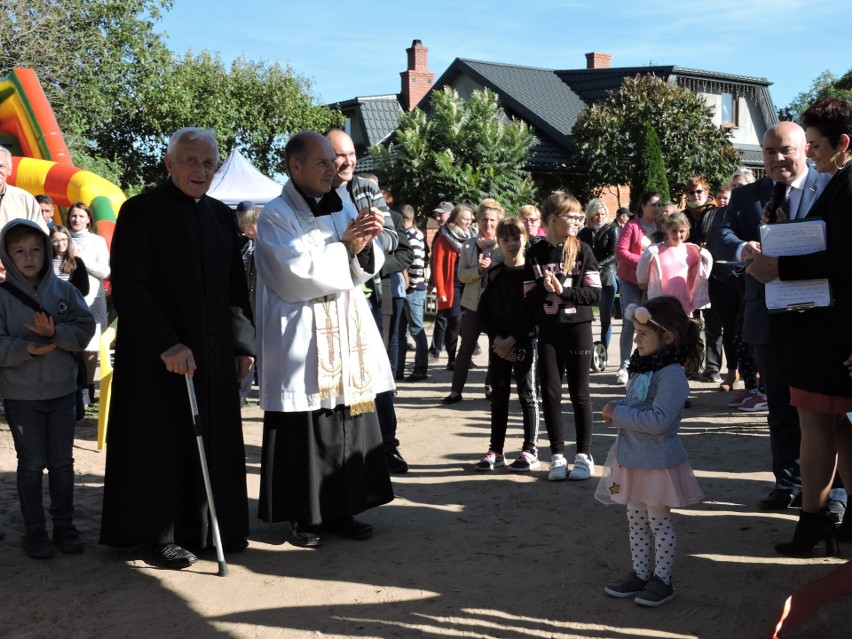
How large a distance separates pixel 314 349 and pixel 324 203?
805mm

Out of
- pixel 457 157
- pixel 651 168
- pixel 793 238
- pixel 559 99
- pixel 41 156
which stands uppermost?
pixel 559 99

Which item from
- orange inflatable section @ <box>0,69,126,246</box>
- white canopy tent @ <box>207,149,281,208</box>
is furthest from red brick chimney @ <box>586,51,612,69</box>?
orange inflatable section @ <box>0,69,126,246</box>

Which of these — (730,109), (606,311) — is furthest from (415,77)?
(606,311)

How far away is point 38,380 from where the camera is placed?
5062mm

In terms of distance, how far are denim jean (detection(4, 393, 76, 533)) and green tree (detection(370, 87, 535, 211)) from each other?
22.2 metres

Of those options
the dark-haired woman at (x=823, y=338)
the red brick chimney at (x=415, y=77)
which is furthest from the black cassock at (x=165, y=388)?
the red brick chimney at (x=415, y=77)

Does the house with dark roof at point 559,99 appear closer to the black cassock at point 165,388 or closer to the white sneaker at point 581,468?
the white sneaker at point 581,468

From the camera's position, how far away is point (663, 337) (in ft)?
14.2

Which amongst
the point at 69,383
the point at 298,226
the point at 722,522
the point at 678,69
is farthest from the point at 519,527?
the point at 678,69

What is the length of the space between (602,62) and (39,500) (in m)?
47.1

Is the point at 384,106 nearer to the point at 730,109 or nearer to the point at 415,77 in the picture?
the point at 415,77

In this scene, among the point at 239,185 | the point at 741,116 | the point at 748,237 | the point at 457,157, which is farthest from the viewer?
the point at 741,116

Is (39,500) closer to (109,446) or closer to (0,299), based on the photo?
(109,446)

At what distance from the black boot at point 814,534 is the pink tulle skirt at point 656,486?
0.82 m
